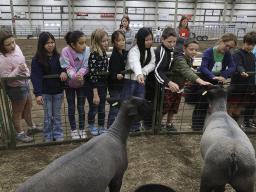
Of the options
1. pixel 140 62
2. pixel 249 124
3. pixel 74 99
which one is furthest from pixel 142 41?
pixel 249 124

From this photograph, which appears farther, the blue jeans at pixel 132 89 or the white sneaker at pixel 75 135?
the white sneaker at pixel 75 135

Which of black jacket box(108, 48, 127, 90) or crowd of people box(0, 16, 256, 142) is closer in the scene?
crowd of people box(0, 16, 256, 142)

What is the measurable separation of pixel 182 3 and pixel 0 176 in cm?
2457

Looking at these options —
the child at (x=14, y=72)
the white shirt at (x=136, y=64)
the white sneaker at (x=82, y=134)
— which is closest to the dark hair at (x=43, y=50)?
the child at (x=14, y=72)

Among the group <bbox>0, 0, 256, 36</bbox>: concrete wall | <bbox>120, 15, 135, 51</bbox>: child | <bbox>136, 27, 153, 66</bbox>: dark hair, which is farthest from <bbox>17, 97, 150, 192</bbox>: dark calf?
<bbox>0, 0, 256, 36</bbox>: concrete wall

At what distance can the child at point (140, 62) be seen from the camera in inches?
150

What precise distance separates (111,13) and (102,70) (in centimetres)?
2141

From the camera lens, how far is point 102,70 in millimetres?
3916

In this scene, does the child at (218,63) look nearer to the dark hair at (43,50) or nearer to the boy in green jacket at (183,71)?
the boy in green jacket at (183,71)

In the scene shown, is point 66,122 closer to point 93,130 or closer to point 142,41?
point 93,130

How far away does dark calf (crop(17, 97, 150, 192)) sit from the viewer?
7.16ft

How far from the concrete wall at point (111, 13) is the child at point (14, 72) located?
19.3 meters

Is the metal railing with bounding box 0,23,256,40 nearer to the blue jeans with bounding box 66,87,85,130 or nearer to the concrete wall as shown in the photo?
the concrete wall

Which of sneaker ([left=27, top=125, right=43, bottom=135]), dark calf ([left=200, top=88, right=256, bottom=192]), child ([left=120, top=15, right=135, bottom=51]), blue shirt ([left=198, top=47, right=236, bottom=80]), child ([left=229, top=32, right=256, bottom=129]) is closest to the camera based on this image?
dark calf ([left=200, top=88, right=256, bottom=192])
